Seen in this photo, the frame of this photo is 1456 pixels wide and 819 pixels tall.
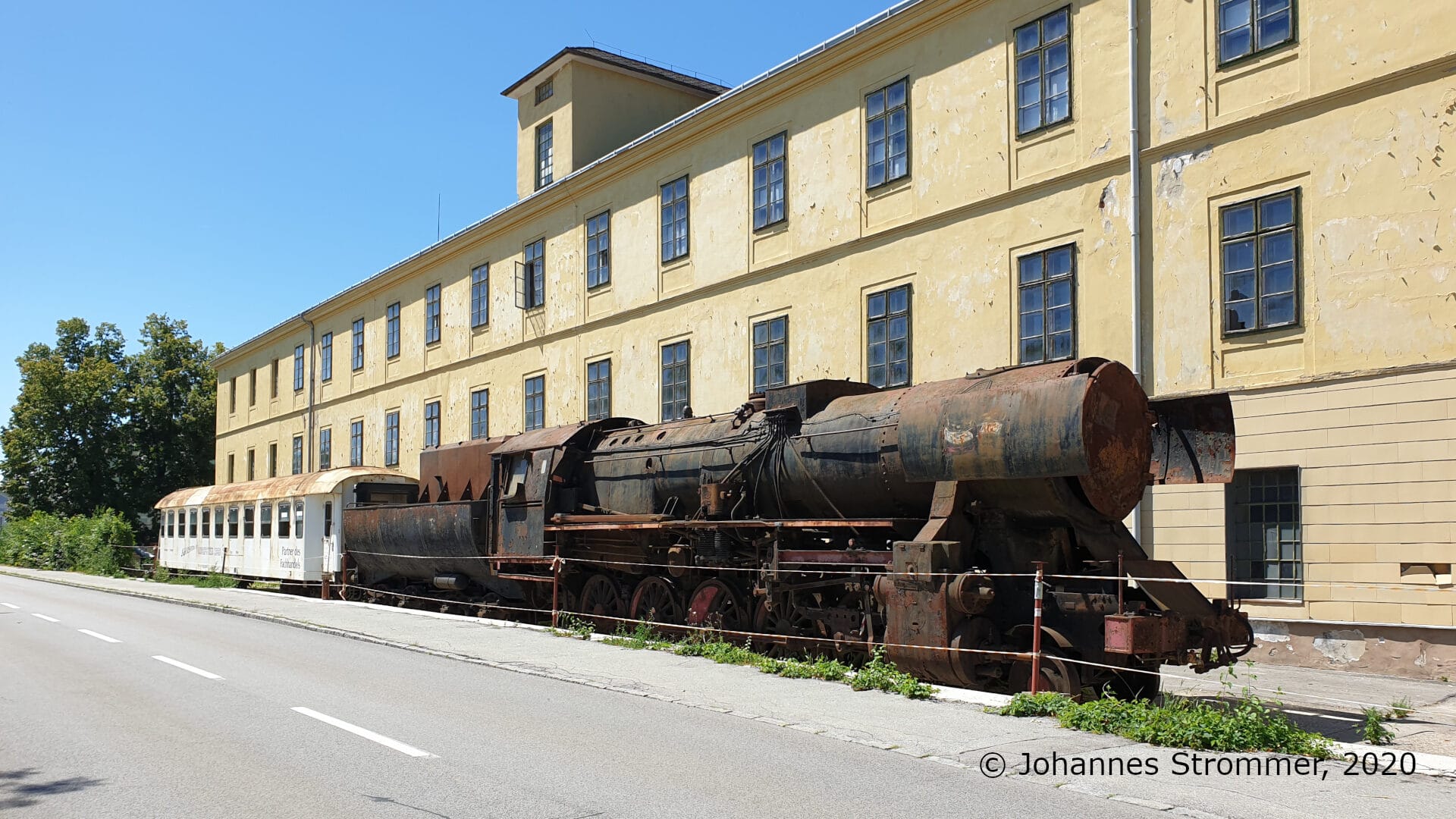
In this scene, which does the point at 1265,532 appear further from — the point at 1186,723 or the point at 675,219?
the point at 675,219

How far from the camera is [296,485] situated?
90.3ft

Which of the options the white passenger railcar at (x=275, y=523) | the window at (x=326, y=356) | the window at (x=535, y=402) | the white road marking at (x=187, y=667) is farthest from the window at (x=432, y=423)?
the white road marking at (x=187, y=667)

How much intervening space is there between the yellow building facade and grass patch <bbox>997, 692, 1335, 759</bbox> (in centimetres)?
228

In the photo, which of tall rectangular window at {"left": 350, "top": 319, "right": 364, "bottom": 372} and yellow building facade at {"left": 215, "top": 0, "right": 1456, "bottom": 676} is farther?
tall rectangular window at {"left": 350, "top": 319, "right": 364, "bottom": 372}

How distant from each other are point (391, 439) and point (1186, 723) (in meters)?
32.6

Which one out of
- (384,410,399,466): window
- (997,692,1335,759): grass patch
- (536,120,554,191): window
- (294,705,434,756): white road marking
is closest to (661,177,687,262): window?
(536,120,554,191): window

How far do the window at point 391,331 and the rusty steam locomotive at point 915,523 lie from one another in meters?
21.3

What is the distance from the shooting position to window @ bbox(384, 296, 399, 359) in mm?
37031

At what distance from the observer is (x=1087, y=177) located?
16.5m

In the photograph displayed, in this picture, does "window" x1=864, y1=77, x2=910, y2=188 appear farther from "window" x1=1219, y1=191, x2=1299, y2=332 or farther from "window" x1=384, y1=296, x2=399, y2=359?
"window" x1=384, y1=296, x2=399, y2=359

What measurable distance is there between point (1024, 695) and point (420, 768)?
4.87 m

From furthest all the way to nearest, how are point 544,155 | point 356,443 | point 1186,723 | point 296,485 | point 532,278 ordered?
point 356,443, point 544,155, point 532,278, point 296,485, point 1186,723

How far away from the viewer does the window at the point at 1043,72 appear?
1692 cm

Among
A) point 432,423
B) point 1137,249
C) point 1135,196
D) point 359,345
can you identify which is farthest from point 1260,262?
point 359,345
